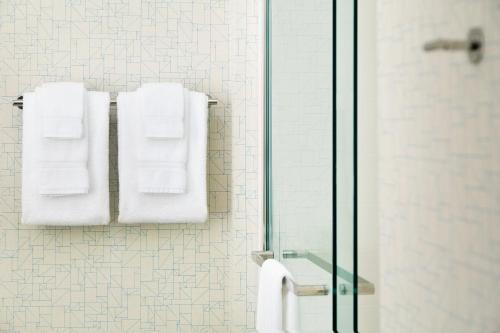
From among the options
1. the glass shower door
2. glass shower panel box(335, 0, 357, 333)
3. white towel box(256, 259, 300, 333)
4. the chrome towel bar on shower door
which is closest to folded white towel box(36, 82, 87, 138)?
the glass shower door

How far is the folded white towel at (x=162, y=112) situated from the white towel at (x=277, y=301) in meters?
0.60

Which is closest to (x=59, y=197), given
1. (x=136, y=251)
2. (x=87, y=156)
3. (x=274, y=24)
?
(x=87, y=156)

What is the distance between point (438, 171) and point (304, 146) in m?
0.55

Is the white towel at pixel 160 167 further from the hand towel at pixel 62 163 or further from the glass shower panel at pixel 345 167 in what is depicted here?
the glass shower panel at pixel 345 167

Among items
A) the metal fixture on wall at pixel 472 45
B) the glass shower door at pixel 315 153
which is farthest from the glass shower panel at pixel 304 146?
the metal fixture on wall at pixel 472 45

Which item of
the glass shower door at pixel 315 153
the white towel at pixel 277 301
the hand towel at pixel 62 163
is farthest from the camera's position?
the hand towel at pixel 62 163

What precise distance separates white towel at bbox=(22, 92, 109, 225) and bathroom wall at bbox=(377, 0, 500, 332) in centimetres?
126

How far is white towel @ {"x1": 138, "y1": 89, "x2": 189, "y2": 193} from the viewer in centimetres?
175

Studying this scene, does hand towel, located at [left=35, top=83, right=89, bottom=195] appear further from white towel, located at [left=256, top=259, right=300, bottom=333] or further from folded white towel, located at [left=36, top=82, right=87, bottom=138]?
white towel, located at [left=256, top=259, right=300, bottom=333]

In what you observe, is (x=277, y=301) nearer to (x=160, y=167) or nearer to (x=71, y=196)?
(x=160, y=167)

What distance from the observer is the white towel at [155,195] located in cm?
178

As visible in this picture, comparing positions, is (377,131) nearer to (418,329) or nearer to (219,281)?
(418,329)

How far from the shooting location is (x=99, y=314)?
1.91 meters

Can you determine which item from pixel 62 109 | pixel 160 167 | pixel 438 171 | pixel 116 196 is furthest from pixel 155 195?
pixel 438 171
